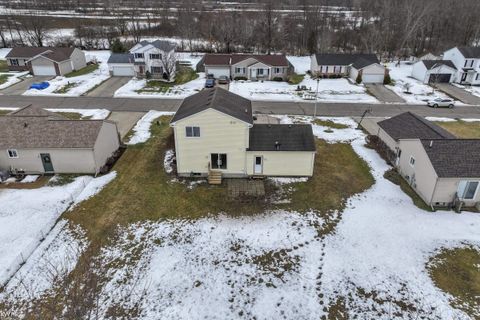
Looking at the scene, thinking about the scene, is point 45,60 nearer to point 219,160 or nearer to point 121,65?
point 121,65

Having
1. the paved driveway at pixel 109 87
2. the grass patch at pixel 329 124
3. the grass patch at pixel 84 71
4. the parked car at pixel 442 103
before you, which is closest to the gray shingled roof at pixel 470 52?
the parked car at pixel 442 103

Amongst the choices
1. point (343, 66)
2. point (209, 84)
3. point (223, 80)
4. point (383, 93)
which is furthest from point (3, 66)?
point (383, 93)

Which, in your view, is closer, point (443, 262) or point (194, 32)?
point (443, 262)

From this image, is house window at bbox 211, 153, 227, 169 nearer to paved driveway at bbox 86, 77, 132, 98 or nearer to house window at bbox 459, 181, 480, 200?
house window at bbox 459, 181, 480, 200

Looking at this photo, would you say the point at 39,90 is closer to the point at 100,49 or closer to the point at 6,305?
the point at 100,49

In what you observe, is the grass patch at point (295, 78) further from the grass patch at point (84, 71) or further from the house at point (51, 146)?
the grass patch at point (84, 71)

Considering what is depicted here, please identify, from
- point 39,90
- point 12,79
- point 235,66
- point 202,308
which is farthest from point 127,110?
point 202,308
